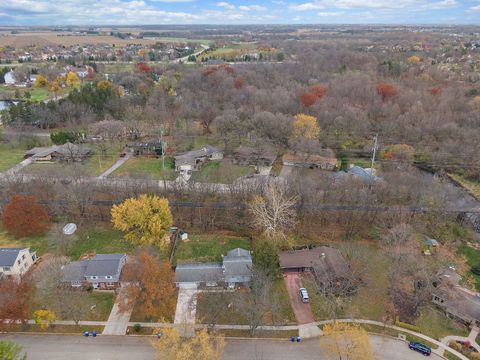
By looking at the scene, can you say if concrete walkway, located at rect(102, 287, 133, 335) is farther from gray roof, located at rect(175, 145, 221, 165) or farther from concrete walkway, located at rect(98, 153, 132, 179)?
gray roof, located at rect(175, 145, 221, 165)

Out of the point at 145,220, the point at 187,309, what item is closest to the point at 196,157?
the point at 145,220

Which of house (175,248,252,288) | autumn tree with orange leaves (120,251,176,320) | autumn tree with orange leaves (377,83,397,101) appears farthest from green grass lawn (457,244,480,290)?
autumn tree with orange leaves (377,83,397,101)

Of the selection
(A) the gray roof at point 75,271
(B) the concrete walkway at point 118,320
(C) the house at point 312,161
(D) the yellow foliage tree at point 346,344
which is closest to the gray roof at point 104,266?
(A) the gray roof at point 75,271

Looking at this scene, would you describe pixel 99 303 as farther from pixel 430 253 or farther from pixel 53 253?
pixel 430 253

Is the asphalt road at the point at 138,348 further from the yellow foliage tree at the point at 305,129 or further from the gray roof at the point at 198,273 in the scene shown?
the yellow foliage tree at the point at 305,129

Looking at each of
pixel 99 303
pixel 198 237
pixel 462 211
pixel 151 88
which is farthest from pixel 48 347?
pixel 151 88

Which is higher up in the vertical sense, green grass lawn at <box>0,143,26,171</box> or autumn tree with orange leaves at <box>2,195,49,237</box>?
autumn tree with orange leaves at <box>2,195,49,237</box>

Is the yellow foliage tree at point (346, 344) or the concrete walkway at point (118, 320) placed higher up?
the yellow foliage tree at point (346, 344)
